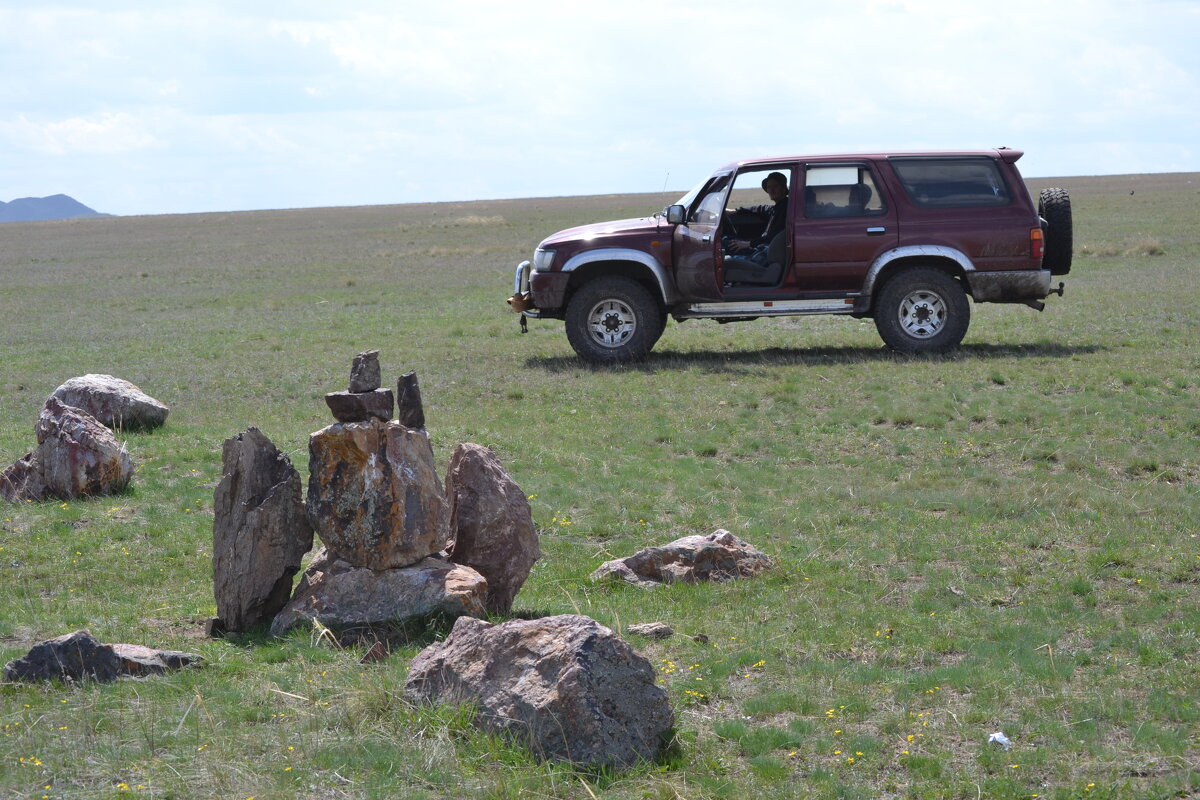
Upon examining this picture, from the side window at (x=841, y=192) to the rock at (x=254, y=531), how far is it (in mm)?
9197

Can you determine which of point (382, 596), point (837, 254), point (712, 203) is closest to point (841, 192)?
point (837, 254)

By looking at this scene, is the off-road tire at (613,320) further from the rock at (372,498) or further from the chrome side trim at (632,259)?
the rock at (372,498)

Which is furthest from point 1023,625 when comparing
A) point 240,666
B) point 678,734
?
point 240,666

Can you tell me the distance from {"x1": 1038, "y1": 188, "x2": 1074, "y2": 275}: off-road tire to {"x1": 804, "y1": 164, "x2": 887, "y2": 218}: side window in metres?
1.99

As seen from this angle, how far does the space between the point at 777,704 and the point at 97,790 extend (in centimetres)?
270

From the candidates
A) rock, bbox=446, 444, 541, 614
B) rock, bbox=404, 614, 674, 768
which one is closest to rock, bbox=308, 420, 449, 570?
rock, bbox=446, 444, 541, 614

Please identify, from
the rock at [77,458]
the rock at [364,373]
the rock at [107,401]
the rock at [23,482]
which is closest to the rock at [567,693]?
the rock at [364,373]

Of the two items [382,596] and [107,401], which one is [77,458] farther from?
[382,596]

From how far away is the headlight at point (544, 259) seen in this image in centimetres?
1471

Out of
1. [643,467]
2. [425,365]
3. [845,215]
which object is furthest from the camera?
[425,365]

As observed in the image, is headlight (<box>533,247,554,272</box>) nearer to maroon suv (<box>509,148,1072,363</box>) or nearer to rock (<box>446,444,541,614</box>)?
maroon suv (<box>509,148,1072,363</box>)

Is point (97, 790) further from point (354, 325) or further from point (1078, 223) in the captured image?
point (1078, 223)

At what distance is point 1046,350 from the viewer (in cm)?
1462

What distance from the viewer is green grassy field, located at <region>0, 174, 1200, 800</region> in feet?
15.3
